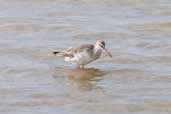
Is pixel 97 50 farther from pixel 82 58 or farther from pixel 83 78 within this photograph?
pixel 83 78

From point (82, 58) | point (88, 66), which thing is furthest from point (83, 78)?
point (88, 66)

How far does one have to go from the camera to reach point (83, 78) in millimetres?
12727

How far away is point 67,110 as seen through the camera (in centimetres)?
1041

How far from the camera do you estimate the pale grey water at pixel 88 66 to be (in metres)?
10.8

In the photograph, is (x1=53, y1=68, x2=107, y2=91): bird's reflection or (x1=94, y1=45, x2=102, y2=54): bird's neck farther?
(x1=94, y1=45, x2=102, y2=54): bird's neck

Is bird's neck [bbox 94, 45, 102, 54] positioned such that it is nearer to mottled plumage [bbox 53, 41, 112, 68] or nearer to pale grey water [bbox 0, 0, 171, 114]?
mottled plumage [bbox 53, 41, 112, 68]

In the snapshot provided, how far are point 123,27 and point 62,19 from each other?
148cm

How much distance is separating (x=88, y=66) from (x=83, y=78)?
2.57 feet

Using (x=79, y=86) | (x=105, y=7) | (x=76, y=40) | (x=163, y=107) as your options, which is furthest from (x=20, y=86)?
(x=105, y=7)

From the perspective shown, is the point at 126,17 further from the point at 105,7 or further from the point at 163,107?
the point at 163,107

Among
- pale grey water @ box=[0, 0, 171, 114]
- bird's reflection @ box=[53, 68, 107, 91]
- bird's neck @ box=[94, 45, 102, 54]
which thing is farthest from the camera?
bird's neck @ box=[94, 45, 102, 54]

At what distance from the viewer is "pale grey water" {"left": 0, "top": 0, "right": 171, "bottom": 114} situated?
10773mm

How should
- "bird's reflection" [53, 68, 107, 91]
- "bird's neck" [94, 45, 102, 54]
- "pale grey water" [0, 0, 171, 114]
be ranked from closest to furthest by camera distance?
"pale grey water" [0, 0, 171, 114] → "bird's reflection" [53, 68, 107, 91] → "bird's neck" [94, 45, 102, 54]

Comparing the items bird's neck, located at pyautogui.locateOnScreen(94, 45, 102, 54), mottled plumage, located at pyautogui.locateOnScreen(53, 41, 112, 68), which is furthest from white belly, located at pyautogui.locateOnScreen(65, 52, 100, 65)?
bird's neck, located at pyautogui.locateOnScreen(94, 45, 102, 54)
